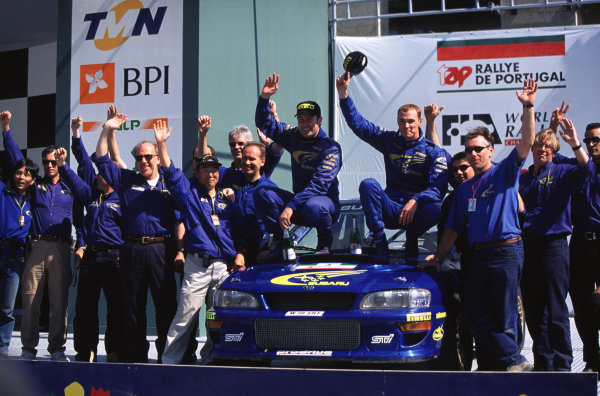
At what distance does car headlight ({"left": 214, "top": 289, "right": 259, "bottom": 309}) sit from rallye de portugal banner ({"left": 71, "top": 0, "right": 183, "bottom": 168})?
204 inches

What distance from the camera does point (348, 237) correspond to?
593cm

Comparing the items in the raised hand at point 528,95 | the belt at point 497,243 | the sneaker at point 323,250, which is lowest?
the sneaker at point 323,250

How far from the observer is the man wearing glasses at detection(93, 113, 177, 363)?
573cm

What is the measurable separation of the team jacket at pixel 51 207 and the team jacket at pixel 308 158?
2.28 m

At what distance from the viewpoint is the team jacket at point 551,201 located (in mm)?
5078

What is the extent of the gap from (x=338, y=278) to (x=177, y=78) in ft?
19.7

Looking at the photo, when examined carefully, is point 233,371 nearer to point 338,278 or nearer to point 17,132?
point 338,278

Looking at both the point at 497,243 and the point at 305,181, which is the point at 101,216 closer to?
the point at 305,181

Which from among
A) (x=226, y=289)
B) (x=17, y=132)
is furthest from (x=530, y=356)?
(x=17, y=132)

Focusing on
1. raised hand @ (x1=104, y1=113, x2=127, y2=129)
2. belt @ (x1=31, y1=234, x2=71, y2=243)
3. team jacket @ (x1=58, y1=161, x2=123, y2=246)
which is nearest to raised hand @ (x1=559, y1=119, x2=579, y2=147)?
raised hand @ (x1=104, y1=113, x2=127, y2=129)

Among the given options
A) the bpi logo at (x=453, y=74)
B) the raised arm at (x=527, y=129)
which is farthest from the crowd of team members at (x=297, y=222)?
the bpi logo at (x=453, y=74)

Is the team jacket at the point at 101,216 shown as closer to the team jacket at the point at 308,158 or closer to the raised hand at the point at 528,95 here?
the team jacket at the point at 308,158

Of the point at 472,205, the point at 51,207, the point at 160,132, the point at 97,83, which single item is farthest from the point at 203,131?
the point at 97,83

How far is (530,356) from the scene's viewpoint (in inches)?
252
